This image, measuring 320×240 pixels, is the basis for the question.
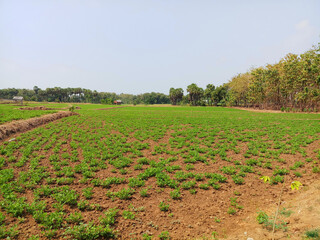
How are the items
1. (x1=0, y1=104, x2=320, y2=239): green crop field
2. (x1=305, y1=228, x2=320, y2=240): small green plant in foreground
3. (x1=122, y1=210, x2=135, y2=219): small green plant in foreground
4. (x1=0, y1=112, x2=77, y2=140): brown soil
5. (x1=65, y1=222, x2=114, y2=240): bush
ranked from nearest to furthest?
1. (x1=305, y1=228, x2=320, y2=240): small green plant in foreground
2. (x1=65, y1=222, x2=114, y2=240): bush
3. (x1=0, y1=104, x2=320, y2=239): green crop field
4. (x1=122, y1=210, x2=135, y2=219): small green plant in foreground
5. (x1=0, y1=112, x2=77, y2=140): brown soil

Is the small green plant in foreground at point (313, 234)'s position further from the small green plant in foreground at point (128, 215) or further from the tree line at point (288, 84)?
the tree line at point (288, 84)

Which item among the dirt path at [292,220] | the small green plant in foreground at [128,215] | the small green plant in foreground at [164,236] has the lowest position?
the small green plant in foreground at [164,236]

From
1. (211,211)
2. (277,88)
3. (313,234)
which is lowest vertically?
(211,211)

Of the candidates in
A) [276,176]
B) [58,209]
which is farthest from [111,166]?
[276,176]

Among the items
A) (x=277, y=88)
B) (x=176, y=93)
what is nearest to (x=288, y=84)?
(x=277, y=88)

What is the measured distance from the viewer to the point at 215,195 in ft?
25.0

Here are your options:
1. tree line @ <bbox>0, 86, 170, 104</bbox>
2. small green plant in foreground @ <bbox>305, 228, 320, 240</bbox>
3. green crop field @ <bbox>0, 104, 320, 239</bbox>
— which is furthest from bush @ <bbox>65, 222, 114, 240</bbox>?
tree line @ <bbox>0, 86, 170, 104</bbox>

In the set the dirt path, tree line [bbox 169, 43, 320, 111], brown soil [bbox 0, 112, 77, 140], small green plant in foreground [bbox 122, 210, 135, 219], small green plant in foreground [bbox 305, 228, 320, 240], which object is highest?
tree line [bbox 169, 43, 320, 111]

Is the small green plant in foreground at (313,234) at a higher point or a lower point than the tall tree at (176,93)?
lower

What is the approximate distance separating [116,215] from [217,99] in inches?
4468

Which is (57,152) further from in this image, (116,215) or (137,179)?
(116,215)

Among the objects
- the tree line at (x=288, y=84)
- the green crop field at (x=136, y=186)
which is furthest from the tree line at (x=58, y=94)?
the green crop field at (x=136, y=186)

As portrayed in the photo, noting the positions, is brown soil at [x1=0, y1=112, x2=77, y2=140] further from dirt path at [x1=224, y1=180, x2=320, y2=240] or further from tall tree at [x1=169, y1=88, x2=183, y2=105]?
tall tree at [x1=169, y1=88, x2=183, y2=105]

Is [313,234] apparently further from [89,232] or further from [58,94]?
[58,94]
